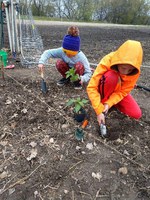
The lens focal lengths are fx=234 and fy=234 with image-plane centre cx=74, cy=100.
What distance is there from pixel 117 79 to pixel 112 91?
0.57 feet

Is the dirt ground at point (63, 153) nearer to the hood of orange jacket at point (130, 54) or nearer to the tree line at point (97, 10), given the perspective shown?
the hood of orange jacket at point (130, 54)

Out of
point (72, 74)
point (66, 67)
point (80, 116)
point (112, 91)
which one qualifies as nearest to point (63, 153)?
point (80, 116)

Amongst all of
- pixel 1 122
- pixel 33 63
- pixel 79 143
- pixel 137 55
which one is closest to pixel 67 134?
pixel 79 143

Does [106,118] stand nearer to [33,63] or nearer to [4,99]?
[4,99]

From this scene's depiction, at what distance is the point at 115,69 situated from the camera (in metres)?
2.56

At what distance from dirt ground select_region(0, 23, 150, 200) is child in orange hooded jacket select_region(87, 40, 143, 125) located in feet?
0.70

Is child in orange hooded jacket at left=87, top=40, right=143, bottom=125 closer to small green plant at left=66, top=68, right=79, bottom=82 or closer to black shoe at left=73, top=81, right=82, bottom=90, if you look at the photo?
small green plant at left=66, top=68, right=79, bottom=82

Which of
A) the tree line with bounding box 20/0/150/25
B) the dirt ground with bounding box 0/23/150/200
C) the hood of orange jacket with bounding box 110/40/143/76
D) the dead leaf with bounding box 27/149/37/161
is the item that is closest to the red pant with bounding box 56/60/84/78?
the dirt ground with bounding box 0/23/150/200

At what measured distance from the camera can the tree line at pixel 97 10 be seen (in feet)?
69.9

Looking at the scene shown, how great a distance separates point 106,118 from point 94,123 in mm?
199

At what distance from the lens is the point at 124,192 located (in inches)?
75.9

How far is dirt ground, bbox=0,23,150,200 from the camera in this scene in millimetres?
1923

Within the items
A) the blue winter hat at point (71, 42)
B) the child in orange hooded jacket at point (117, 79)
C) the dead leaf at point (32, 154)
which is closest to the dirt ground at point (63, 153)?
the dead leaf at point (32, 154)

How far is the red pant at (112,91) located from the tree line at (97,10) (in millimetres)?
19391
